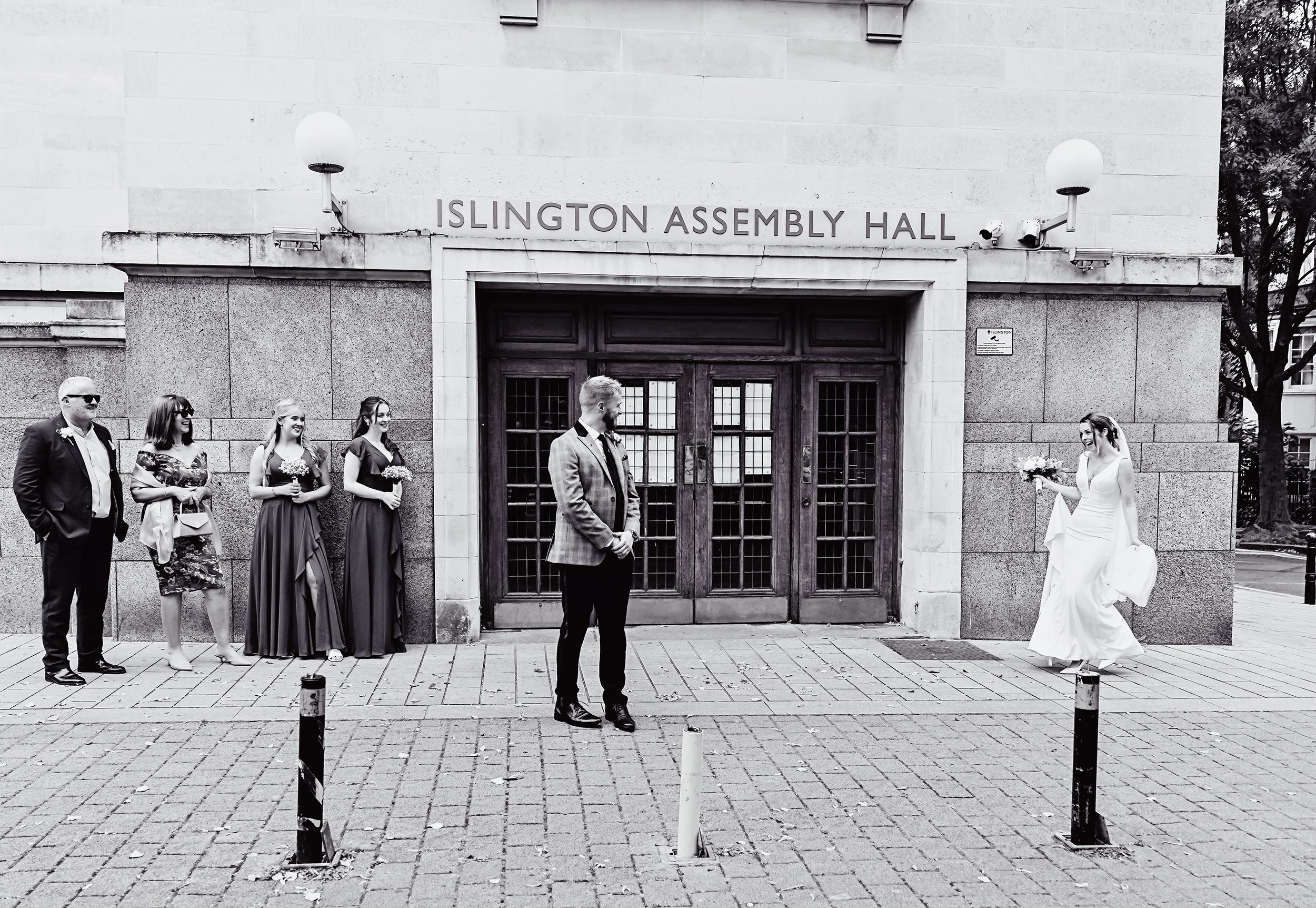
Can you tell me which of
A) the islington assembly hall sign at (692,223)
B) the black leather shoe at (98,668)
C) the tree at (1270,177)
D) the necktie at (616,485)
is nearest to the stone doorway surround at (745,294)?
the islington assembly hall sign at (692,223)

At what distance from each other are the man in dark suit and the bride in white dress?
7024 mm

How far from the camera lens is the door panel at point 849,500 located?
8.74 m

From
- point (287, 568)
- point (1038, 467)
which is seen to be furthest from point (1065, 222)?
point (287, 568)

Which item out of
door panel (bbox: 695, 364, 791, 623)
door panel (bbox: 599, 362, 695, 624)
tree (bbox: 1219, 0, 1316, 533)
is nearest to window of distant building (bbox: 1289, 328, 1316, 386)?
tree (bbox: 1219, 0, 1316, 533)

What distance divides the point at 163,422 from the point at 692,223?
446 centimetres

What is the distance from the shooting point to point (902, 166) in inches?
322

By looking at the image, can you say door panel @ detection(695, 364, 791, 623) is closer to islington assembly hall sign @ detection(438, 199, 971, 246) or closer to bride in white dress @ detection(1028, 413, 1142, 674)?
islington assembly hall sign @ detection(438, 199, 971, 246)

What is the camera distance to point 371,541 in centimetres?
747

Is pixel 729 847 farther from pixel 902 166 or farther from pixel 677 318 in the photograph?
pixel 902 166

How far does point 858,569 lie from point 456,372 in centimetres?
413

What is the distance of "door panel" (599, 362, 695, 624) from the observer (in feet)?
28.0

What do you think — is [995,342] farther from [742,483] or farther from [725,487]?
[725,487]

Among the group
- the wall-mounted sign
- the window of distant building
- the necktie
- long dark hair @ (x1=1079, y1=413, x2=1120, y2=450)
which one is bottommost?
the necktie

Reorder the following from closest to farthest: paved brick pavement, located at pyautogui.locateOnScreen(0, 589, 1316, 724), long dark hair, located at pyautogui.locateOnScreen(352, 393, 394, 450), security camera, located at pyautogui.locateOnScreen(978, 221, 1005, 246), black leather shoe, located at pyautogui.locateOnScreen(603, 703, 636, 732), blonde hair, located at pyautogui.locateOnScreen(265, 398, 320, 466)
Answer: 1. black leather shoe, located at pyautogui.locateOnScreen(603, 703, 636, 732)
2. paved brick pavement, located at pyautogui.locateOnScreen(0, 589, 1316, 724)
3. blonde hair, located at pyautogui.locateOnScreen(265, 398, 320, 466)
4. long dark hair, located at pyautogui.locateOnScreen(352, 393, 394, 450)
5. security camera, located at pyautogui.locateOnScreen(978, 221, 1005, 246)
